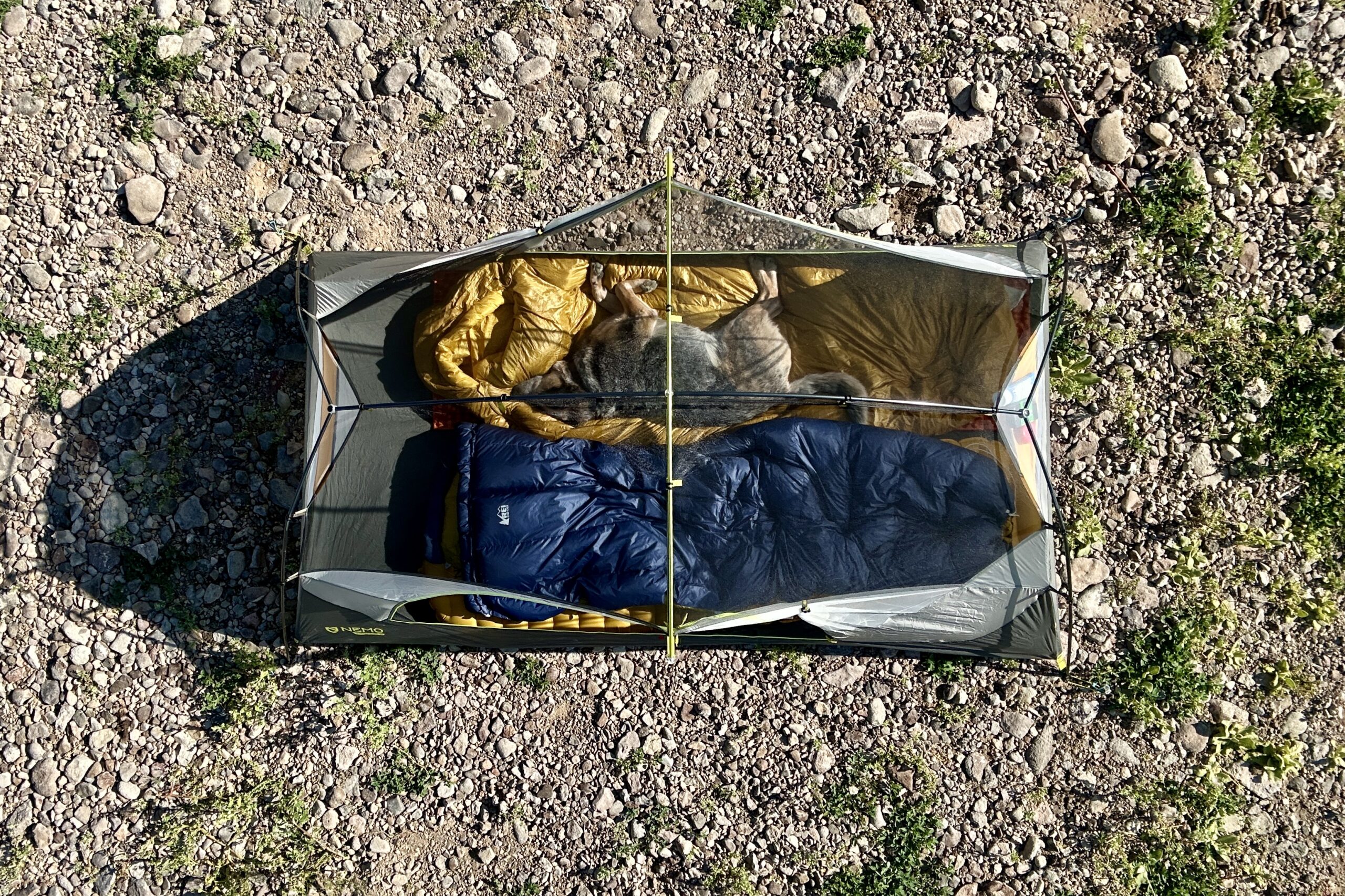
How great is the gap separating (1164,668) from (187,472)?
17.6 feet

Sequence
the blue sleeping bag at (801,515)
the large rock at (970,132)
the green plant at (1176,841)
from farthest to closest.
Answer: the large rock at (970,132) → the green plant at (1176,841) → the blue sleeping bag at (801,515)

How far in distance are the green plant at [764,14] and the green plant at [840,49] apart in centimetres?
30

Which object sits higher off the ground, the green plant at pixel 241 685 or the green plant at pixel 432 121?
the green plant at pixel 432 121

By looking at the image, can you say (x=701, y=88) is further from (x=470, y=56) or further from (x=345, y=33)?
(x=345, y=33)

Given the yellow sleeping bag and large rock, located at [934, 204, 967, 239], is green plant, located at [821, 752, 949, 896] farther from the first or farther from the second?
large rock, located at [934, 204, 967, 239]

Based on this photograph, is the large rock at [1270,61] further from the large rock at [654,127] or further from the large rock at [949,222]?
the large rock at [654,127]

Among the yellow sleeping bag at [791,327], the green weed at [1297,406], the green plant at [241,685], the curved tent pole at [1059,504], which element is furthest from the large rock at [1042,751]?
the green plant at [241,685]

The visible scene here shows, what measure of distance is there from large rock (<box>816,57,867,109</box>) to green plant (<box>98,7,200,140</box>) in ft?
11.9

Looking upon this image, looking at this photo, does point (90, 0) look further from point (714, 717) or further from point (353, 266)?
point (714, 717)

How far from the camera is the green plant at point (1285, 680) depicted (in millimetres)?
4680

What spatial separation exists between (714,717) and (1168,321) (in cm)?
327

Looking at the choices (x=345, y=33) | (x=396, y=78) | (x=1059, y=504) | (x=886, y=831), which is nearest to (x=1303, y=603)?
(x=1059, y=504)

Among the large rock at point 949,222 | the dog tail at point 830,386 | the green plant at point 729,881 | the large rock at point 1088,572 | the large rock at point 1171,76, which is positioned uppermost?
the large rock at point 1171,76

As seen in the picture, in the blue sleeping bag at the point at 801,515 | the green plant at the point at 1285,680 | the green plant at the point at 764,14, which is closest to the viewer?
the blue sleeping bag at the point at 801,515
